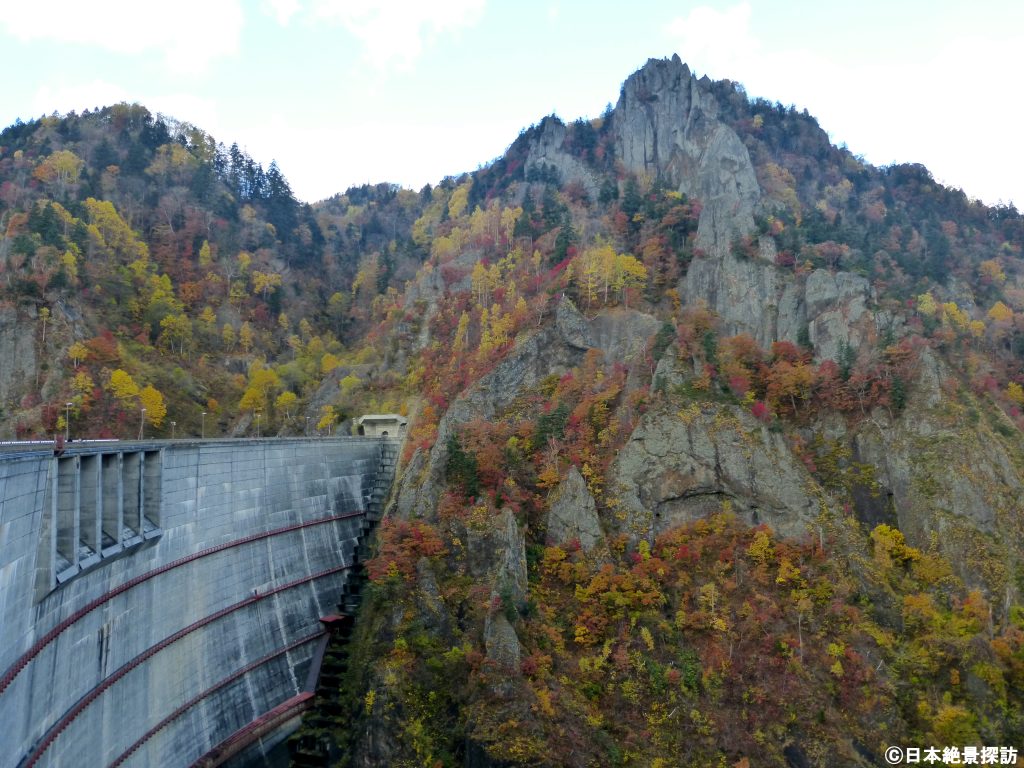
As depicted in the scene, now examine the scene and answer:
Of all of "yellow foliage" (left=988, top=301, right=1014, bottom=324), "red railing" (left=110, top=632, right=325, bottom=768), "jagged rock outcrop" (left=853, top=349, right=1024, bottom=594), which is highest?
"yellow foliage" (left=988, top=301, right=1014, bottom=324)

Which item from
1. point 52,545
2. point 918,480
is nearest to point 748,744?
point 918,480

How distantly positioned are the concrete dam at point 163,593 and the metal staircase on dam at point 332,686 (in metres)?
0.68

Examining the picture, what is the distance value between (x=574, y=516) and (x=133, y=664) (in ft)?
Answer: 76.7

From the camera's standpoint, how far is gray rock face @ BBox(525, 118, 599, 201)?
83881 millimetres

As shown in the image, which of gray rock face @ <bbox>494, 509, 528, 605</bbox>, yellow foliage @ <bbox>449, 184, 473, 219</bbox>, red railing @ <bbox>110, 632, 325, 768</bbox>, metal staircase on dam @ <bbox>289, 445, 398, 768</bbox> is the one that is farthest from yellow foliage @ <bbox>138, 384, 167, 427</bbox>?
yellow foliage @ <bbox>449, 184, 473, 219</bbox>

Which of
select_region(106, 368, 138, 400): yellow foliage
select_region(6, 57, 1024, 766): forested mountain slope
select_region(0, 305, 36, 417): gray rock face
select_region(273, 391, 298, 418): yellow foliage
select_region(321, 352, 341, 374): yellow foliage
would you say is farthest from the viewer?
select_region(321, 352, 341, 374): yellow foliage

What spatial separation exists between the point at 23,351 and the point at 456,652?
44.3 meters

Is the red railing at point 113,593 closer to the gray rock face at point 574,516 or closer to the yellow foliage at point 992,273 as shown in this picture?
the gray rock face at point 574,516

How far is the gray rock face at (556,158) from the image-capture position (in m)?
83.9

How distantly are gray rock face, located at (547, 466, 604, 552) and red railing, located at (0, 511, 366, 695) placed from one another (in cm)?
1579

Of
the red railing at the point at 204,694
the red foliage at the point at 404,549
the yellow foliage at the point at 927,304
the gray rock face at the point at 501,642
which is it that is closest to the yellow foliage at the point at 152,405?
the red foliage at the point at 404,549

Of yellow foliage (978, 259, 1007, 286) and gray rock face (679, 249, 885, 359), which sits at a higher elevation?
yellow foliage (978, 259, 1007, 286)

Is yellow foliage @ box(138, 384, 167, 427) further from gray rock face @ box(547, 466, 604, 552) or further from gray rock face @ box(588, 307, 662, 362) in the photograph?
gray rock face @ box(588, 307, 662, 362)

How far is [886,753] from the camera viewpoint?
28.8 meters
